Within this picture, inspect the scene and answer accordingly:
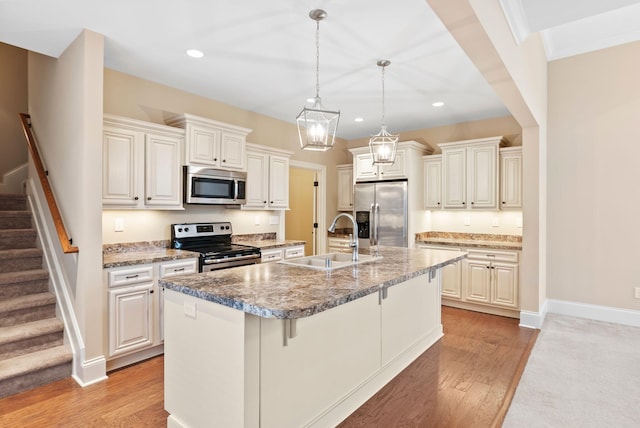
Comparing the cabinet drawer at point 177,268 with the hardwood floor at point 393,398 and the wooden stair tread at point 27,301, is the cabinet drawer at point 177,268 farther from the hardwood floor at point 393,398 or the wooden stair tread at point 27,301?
the wooden stair tread at point 27,301

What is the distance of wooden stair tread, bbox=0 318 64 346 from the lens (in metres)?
2.67

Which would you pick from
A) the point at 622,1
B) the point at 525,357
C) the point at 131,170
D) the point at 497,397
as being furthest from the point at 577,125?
the point at 131,170

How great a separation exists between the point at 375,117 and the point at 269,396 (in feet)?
13.8

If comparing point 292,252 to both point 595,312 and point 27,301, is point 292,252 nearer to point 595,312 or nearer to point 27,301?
point 27,301

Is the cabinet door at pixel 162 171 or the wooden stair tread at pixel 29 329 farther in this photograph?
the cabinet door at pixel 162 171

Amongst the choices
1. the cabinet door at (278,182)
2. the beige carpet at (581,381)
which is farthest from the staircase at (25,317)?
the beige carpet at (581,381)

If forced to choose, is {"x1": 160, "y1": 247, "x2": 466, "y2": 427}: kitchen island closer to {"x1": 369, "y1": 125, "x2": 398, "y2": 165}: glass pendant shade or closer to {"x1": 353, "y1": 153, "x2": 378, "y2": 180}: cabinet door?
{"x1": 369, "y1": 125, "x2": 398, "y2": 165}: glass pendant shade

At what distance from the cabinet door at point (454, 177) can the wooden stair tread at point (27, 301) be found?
15.8 ft

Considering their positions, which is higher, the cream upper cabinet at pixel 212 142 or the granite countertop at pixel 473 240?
the cream upper cabinet at pixel 212 142

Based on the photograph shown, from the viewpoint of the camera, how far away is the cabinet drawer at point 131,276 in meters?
2.81

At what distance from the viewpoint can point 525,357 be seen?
316cm

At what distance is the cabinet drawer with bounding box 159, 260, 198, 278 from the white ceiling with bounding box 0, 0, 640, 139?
6.20 ft

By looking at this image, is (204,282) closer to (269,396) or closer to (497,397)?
(269,396)

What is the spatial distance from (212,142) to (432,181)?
10.7 feet
